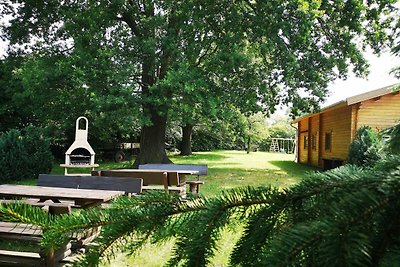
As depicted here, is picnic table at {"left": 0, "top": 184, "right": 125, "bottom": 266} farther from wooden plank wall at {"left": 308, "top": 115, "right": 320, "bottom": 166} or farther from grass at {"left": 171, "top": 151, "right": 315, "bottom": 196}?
wooden plank wall at {"left": 308, "top": 115, "right": 320, "bottom": 166}

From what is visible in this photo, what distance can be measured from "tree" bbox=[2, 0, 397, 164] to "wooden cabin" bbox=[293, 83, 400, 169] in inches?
61.2

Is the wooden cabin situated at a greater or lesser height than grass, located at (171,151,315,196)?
greater

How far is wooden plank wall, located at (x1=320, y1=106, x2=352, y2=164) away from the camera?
1734 cm

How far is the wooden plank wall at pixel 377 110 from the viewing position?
16.6 metres

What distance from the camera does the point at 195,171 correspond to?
10.3 m

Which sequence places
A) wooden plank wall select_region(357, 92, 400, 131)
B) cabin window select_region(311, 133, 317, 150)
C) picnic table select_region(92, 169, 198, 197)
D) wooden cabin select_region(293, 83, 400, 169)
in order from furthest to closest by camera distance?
cabin window select_region(311, 133, 317, 150) < wooden plank wall select_region(357, 92, 400, 131) < wooden cabin select_region(293, 83, 400, 169) < picnic table select_region(92, 169, 198, 197)

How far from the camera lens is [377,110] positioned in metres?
16.7

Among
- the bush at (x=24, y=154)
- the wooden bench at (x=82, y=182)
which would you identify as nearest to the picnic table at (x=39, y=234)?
the wooden bench at (x=82, y=182)

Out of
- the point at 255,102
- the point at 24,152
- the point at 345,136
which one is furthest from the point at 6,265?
the point at 345,136

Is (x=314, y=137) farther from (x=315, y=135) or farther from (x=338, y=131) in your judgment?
(x=338, y=131)

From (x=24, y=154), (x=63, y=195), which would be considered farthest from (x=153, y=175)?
(x=24, y=154)

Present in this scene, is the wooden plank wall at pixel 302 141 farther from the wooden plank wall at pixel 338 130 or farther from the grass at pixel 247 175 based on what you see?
the wooden plank wall at pixel 338 130

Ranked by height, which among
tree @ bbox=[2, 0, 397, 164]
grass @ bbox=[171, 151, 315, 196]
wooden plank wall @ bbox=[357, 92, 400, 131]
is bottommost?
grass @ bbox=[171, 151, 315, 196]

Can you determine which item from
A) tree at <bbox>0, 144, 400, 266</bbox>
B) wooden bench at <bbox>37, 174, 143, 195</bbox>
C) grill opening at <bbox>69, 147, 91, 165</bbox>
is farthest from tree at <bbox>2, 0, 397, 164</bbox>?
tree at <bbox>0, 144, 400, 266</bbox>
